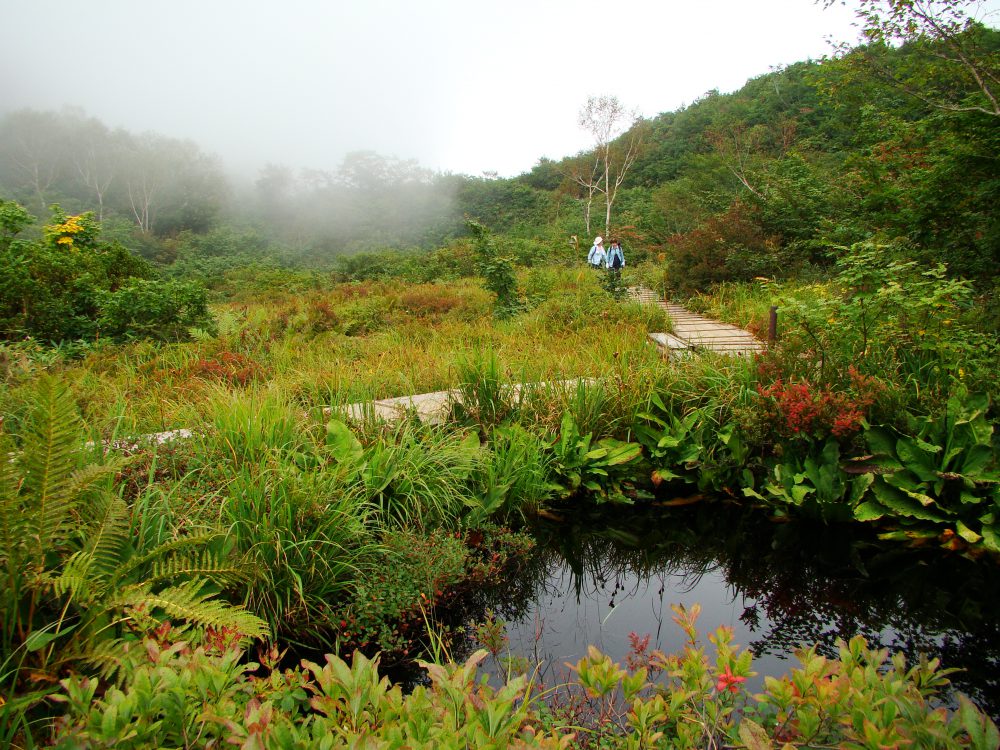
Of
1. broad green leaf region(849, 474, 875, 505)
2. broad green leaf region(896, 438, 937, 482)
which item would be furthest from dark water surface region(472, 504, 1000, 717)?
broad green leaf region(896, 438, 937, 482)

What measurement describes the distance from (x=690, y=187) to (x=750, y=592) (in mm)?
21349

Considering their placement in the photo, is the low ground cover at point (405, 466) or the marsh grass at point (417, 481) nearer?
the low ground cover at point (405, 466)

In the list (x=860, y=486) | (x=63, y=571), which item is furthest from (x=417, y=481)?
(x=860, y=486)

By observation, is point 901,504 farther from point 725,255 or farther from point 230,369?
point 725,255

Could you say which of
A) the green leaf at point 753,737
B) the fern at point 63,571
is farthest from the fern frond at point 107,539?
the green leaf at point 753,737

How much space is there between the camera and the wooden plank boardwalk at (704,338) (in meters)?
5.17

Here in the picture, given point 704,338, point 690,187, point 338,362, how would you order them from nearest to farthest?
point 338,362 → point 704,338 → point 690,187

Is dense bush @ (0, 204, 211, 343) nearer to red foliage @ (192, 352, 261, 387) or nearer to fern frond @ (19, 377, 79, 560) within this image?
red foliage @ (192, 352, 261, 387)

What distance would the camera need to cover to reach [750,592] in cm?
307

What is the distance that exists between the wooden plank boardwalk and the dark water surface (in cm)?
169

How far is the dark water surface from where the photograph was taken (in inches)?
101

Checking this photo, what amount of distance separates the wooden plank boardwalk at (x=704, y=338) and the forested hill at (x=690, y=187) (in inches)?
48.6

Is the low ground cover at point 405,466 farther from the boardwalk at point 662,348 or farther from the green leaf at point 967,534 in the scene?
the boardwalk at point 662,348

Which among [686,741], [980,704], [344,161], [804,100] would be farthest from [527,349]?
[344,161]
